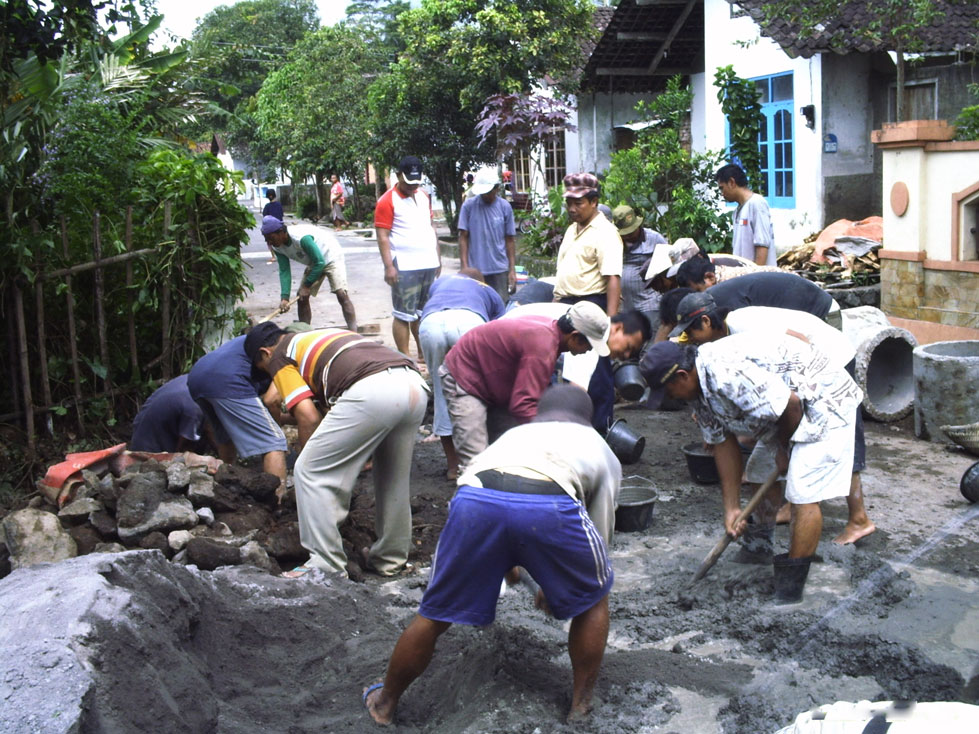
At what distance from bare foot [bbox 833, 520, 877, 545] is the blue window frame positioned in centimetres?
993

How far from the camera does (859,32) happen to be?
1160cm

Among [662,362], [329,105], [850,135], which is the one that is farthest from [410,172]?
[329,105]

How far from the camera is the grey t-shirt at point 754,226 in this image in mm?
8055

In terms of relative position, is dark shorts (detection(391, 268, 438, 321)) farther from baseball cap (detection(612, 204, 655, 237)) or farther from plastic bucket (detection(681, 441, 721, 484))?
plastic bucket (detection(681, 441, 721, 484))

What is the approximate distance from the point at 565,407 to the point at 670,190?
10.3 meters

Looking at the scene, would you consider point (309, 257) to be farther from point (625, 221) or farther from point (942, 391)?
point (942, 391)

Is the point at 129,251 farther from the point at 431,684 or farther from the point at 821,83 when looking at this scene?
the point at 821,83

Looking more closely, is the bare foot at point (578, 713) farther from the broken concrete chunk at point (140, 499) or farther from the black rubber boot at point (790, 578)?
the broken concrete chunk at point (140, 499)

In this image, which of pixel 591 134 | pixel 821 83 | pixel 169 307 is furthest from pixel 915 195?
pixel 591 134

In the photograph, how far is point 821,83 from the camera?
13.8 metres

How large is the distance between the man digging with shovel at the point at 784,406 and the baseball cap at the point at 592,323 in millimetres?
318

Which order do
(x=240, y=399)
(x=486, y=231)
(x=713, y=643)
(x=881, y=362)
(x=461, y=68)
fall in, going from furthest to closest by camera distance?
(x=461, y=68)
(x=486, y=231)
(x=881, y=362)
(x=240, y=399)
(x=713, y=643)

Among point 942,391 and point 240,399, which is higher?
point 240,399

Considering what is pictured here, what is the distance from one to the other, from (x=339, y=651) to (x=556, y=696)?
115cm
